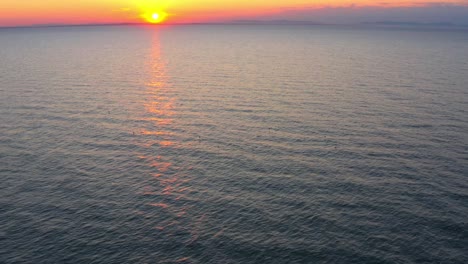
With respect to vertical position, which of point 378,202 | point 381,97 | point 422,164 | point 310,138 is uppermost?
point 381,97

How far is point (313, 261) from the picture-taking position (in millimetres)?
56250

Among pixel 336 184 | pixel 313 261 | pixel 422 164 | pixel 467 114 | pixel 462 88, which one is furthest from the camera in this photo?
pixel 462 88

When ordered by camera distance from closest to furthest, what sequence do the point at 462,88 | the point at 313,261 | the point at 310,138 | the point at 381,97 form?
the point at 313,261 < the point at 310,138 < the point at 381,97 < the point at 462,88

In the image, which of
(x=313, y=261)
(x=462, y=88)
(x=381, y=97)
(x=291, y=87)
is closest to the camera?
(x=313, y=261)

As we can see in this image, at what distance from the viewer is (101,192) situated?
74.6 meters

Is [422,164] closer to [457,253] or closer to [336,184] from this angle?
[336,184]

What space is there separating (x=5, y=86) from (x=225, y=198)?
123385mm

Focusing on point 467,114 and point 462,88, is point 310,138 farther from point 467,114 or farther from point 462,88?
point 462,88

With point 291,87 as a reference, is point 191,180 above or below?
below

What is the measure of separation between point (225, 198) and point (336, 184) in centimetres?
2081

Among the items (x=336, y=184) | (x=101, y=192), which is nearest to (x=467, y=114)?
(x=336, y=184)

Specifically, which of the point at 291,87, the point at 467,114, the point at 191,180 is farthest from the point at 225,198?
A: the point at 291,87

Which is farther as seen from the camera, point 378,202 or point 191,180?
point 191,180

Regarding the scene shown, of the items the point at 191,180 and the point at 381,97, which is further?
the point at 381,97
